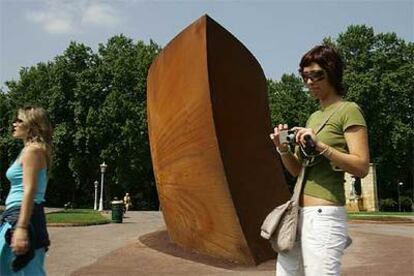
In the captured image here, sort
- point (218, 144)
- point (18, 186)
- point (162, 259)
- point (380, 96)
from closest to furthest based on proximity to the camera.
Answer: point (18, 186)
point (218, 144)
point (162, 259)
point (380, 96)

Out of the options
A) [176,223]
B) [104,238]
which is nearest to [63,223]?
[104,238]

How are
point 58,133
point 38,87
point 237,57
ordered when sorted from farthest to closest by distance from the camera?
point 38,87
point 58,133
point 237,57

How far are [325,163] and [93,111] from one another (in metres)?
44.7

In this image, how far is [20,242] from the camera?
3.77 metres

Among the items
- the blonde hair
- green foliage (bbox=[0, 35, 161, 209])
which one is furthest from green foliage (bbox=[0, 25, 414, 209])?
the blonde hair

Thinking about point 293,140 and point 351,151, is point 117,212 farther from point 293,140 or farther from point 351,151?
point 351,151

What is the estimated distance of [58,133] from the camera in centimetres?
4597

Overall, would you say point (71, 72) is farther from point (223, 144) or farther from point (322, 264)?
point (322, 264)

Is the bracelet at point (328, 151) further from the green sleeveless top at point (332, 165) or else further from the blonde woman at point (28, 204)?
the blonde woman at point (28, 204)

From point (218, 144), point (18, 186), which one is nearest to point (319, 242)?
point (18, 186)

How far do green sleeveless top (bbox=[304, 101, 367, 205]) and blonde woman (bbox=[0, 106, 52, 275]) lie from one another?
1920 mm

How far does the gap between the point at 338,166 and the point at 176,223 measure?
30.8 feet

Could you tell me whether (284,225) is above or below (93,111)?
below

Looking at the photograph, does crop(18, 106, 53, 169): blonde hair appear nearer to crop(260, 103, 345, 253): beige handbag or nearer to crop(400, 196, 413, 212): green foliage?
crop(260, 103, 345, 253): beige handbag
